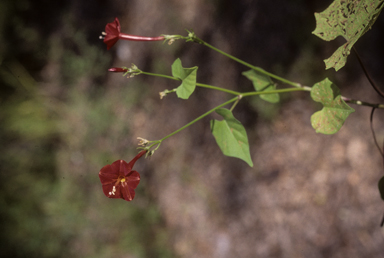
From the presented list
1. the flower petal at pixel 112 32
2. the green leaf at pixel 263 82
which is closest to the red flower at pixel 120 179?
the flower petal at pixel 112 32

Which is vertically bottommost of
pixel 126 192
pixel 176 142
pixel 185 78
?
pixel 176 142

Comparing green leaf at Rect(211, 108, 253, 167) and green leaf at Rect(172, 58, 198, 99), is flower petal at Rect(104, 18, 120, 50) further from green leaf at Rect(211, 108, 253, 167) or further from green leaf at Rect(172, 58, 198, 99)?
green leaf at Rect(211, 108, 253, 167)

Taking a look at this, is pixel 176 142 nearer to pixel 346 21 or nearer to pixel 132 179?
pixel 132 179

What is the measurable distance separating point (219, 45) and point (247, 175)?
1.20 metres

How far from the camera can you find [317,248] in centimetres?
165

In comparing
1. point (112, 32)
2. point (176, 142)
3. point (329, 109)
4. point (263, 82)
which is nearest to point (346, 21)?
point (329, 109)

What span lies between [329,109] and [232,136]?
0.23 meters

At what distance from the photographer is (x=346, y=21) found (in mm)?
476

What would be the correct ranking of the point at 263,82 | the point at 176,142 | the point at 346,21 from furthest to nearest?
1. the point at 176,142
2. the point at 263,82
3. the point at 346,21

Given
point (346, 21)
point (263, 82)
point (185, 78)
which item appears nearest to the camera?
point (346, 21)

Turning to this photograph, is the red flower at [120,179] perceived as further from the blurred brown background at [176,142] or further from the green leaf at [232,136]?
the blurred brown background at [176,142]

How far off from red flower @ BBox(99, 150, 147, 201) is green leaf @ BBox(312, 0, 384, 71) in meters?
0.46

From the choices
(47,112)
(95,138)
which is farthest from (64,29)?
(95,138)

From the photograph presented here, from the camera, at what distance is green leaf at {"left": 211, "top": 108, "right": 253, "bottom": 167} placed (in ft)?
2.00
